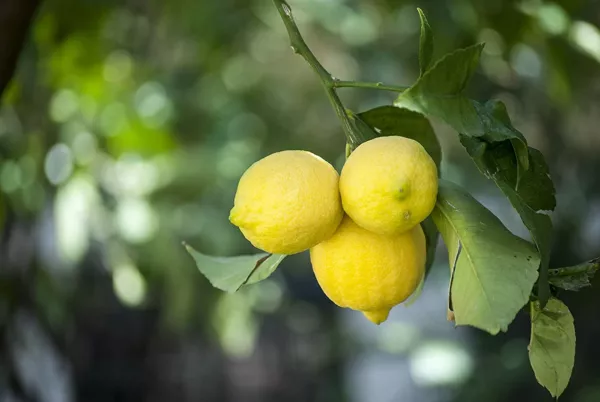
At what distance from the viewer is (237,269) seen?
0.51m

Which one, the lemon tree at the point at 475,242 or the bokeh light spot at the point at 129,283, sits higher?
the lemon tree at the point at 475,242

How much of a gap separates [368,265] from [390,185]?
6cm

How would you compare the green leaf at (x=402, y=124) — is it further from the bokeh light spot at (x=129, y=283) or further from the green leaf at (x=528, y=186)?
the bokeh light spot at (x=129, y=283)

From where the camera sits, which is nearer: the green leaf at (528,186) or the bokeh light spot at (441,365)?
the green leaf at (528,186)

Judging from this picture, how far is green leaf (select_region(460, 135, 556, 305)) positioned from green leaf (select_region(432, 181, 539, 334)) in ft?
0.04

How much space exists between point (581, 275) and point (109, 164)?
4.49 feet

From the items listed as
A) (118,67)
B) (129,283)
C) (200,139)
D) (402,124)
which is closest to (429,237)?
(402,124)

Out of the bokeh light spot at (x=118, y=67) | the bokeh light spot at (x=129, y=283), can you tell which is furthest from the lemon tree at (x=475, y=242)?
the bokeh light spot at (x=118, y=67)

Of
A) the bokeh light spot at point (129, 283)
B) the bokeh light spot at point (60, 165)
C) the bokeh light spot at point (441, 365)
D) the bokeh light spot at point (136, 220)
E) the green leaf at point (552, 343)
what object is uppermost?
Result: the green leaf at point (552, 343)

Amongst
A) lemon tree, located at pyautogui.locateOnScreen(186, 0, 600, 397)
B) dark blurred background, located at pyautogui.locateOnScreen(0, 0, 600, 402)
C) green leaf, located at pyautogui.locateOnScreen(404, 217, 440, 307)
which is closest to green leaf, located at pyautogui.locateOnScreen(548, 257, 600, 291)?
lemon tree, located at pyautogui.locateOnScreen(186, 0, 600, 397)

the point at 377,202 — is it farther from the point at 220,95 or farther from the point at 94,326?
the point at 94,326

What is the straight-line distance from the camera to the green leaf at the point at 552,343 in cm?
40

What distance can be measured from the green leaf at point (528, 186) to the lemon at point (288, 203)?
0.27 feet

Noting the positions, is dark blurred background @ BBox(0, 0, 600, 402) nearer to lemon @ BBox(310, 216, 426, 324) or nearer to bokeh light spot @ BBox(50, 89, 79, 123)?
bokeh light spot @ BBox(50, 89, 79, 123)
